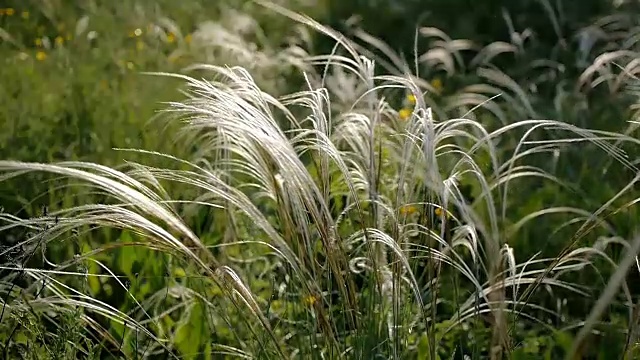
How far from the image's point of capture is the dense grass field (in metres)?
1.51

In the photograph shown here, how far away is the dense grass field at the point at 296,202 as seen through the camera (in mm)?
1512

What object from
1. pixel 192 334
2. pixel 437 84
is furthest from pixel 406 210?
pixel 437 84

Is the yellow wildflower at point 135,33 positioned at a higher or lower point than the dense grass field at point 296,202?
lower

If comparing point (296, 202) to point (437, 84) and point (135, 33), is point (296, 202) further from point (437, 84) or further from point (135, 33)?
point (135, 33)

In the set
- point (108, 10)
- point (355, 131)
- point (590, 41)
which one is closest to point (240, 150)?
point (355, 131)

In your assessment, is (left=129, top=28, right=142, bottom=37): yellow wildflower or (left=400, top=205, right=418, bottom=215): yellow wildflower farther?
(left=129, top=28, right=142, bottom=37): yellow wildflower

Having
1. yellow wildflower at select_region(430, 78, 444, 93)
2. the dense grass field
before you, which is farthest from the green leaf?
yellow wildflower at select_region(430, 78, 444, 93)

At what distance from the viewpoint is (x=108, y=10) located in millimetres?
4996

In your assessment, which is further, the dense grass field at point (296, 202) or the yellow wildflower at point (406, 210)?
the yellow wildflower at point (406, 210)

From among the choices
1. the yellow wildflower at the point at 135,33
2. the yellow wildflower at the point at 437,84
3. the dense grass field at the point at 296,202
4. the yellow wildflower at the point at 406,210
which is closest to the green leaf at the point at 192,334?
the dense grass field at the point at 296,202

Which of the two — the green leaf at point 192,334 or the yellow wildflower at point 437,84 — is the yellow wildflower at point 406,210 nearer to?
the green leaf at point 192,334

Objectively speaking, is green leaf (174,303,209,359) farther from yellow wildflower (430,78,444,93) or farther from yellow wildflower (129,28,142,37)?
yellow wildflower (129,28,142,37)

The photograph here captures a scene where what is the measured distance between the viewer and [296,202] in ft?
4.84

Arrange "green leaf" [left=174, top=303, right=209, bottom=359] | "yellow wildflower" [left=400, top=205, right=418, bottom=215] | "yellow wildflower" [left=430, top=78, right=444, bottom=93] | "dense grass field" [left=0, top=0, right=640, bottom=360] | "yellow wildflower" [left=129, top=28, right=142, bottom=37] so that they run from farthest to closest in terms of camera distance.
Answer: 1. "yellow wildflower" [left=129, top=28, right=142, bottom=37]
2. "yellow wildflower" [left=430, top=78, right=444, bottom=93]
3. "green leaf" [left=174, top=303, right=209, bottom=359]
4. "yellow wildflower" [left=400, top=205, right=418, bottom=215]
5. "dense grass field" [left=0, top=0, right=640, bottom=360]
